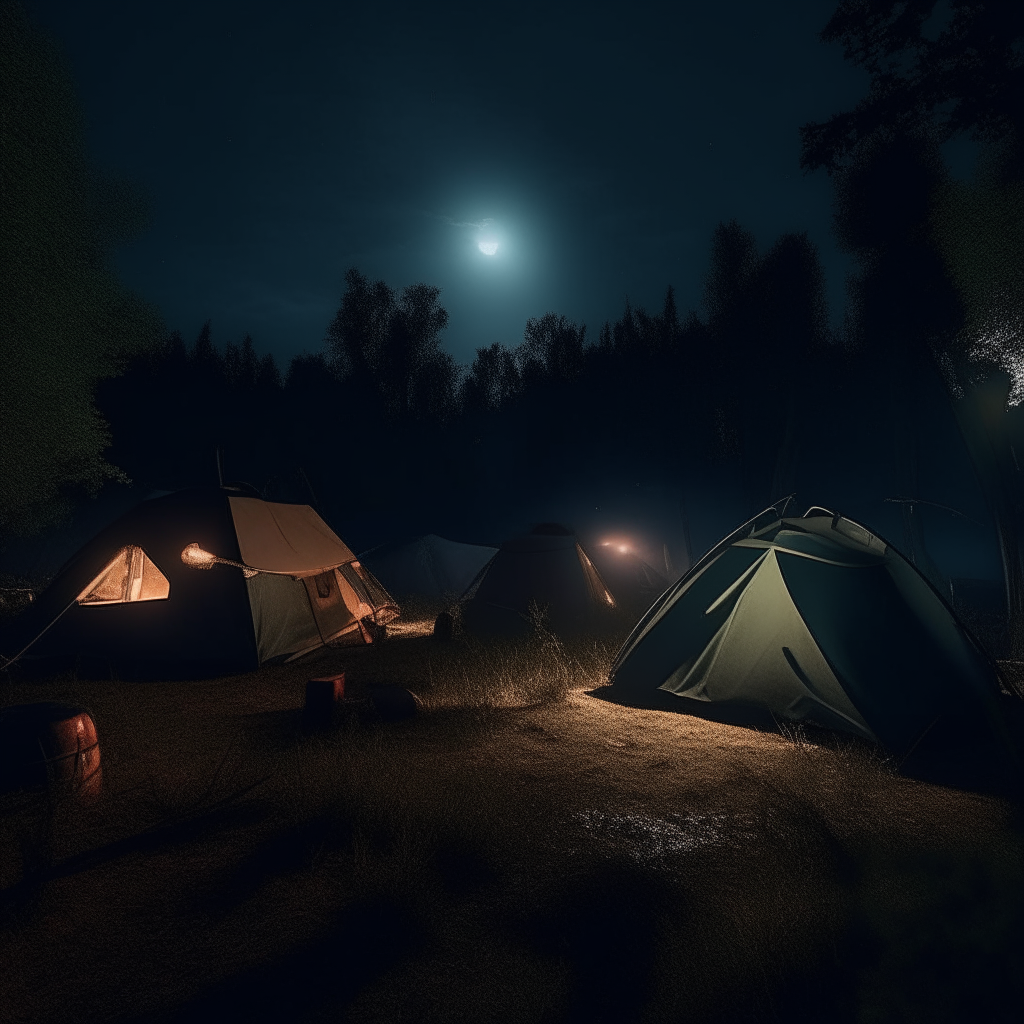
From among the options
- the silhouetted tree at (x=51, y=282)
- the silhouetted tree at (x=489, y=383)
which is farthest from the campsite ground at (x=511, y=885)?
the silhouetted tree at (x=489, y=383)

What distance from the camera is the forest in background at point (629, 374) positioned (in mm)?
8766

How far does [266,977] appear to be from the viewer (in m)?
2.72

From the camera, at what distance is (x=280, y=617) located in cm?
946

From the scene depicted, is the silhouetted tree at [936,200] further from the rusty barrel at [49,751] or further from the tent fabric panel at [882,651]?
the rusty barrel at [49,751]

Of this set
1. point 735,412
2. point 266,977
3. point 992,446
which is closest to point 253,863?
point 266,977

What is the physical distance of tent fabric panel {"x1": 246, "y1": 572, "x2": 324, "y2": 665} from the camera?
8961mm

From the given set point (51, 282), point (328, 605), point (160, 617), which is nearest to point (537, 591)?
point (328, 605)

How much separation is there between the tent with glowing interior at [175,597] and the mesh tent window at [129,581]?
0.06 ft

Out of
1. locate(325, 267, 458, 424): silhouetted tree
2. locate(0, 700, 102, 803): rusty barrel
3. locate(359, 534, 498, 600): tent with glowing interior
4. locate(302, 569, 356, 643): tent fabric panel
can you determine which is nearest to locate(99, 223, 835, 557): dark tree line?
locate(325, 267, 458, 424): silhouetted tree

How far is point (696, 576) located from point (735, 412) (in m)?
19.5

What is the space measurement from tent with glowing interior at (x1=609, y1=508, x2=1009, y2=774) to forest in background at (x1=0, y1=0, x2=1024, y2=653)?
129 inches

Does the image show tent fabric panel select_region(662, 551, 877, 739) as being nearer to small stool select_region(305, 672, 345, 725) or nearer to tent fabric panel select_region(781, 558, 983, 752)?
tent fabric panel select_region(781, 558, 983, 752)

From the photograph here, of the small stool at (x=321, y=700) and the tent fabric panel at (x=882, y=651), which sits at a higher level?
the tent fabric panel at (x=882, y=651)

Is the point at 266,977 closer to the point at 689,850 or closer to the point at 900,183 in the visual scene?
the point at 689,850
